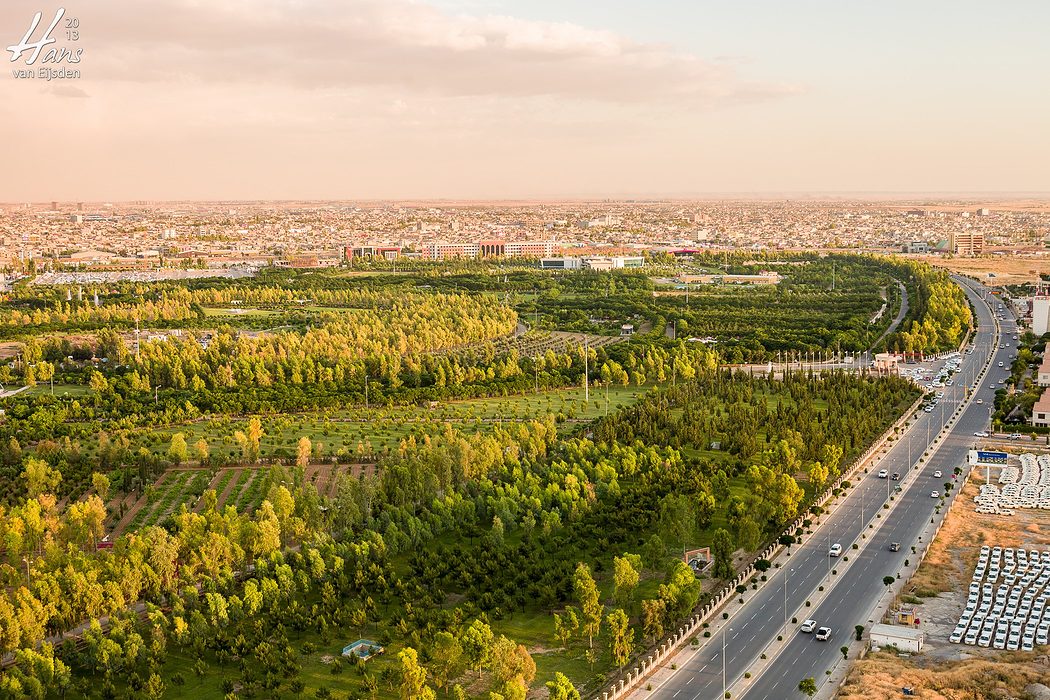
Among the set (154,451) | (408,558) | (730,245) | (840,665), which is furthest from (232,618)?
(730,245)

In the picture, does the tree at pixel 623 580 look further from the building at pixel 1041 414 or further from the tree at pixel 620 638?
the building at pixel 1041 414

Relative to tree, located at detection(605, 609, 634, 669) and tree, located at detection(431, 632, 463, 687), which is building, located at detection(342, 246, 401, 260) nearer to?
tree, located at detection(605, 609, 634, 669)

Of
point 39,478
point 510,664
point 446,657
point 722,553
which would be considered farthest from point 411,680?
point 39,478

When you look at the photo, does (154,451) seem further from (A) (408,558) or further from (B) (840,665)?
(B) (840,665)

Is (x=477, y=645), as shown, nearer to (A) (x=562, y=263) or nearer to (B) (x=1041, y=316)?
(B) (x=1041, y=316)

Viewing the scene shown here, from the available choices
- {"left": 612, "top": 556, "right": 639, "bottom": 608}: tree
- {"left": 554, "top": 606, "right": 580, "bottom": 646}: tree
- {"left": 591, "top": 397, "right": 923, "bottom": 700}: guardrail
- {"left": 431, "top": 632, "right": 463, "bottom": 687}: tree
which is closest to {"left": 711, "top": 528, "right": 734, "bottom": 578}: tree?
{"left": 591, "top": 397, "right": 923, "bottom": 700}: guardrail

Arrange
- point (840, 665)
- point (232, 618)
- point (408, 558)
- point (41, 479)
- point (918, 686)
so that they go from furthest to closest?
1. point (41, 479)
2. point (408, 558)
3. point (232, 618)
4. point (840, 665)
5. point (918, 686)
